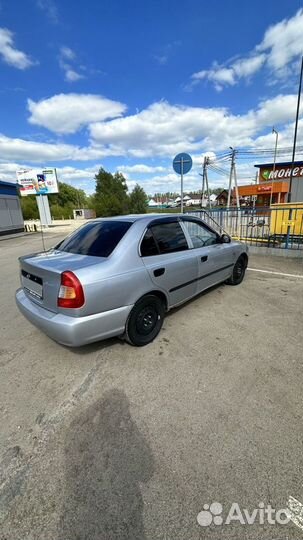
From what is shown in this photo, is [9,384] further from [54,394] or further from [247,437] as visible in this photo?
[247,437]

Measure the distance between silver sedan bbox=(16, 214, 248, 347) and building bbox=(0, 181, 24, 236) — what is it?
62.8 ft

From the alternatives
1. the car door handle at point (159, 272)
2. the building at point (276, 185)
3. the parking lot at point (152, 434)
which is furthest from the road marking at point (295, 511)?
the building at point (276, 185)

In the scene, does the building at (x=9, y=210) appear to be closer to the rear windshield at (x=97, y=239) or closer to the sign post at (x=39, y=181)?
the sign post at (x=39, y=181)

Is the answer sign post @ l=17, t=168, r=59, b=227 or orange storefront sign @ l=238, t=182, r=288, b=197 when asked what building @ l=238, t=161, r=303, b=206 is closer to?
orange storefront sign @ l=238, t=182, r=288, b=197

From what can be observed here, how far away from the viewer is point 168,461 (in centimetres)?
173

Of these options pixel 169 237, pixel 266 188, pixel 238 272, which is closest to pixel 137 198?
pixel 266 188

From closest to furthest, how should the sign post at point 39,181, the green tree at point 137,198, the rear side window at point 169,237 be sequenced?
1. the rear side window at point 169,237
2. the sign post at point 39,181
3. the green tree at point 137,198

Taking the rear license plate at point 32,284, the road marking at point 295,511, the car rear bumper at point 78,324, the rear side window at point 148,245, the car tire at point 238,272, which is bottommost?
the road marking at point 295,511

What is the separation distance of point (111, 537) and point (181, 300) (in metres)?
2.57

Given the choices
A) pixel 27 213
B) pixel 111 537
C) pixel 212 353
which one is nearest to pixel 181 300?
pixel 212 353

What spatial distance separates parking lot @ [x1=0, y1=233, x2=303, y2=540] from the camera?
1439 mm

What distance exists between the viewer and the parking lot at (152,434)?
144 centimetres

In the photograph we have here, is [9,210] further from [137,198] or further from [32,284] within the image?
[137,198]

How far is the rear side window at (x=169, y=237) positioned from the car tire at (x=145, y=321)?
701mm
